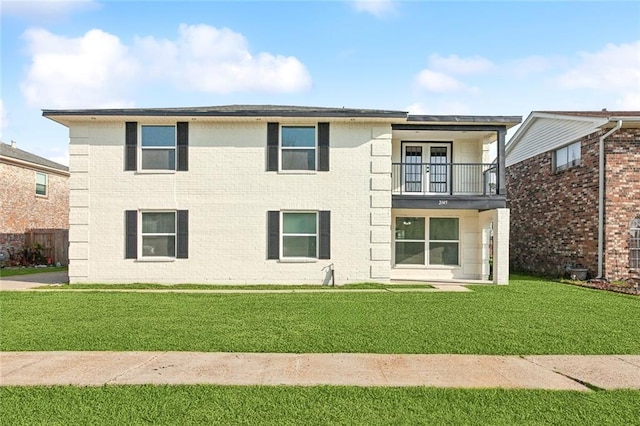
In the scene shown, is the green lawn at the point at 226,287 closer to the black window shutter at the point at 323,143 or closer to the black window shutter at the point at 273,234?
the black window shutter at the point at 273,234

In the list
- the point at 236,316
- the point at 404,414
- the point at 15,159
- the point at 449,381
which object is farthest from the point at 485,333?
the point at 15,159

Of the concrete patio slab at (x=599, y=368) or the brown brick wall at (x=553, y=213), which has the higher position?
the brown brick wall at (x=553, y=213)

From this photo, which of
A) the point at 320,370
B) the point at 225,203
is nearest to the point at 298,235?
the point at 225,203

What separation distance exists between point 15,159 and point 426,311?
21.1 metres

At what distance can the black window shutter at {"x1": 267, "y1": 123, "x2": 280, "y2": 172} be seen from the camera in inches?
515

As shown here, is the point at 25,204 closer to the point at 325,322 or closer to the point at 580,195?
the point at 325,322

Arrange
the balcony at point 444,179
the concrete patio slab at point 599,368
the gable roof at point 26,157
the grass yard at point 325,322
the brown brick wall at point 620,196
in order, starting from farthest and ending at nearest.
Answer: the gable roof at point 26,157 → the balcony at point 444,179 → the brown brick wall at point 620,196 → the grass yard at point 325,322 → the concrete patio slab at point 599,368

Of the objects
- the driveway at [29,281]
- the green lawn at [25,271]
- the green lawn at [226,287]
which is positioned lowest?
the green lawn at [25,271]

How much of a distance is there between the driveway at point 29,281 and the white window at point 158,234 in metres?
3.18

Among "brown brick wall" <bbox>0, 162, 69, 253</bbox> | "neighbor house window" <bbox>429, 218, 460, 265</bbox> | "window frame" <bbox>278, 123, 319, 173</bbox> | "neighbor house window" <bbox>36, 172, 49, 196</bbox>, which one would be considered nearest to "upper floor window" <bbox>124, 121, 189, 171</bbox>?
"window frame" <bbox>278, 123, 319, 173</bbox>

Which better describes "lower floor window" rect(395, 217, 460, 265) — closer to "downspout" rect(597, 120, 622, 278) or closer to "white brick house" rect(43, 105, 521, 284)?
"white brick house" rect(43, 105, 521, 284)

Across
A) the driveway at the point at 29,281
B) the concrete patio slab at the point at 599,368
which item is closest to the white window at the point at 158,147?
the driveway at the point at 29,281

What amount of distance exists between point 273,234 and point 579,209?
1094 cm

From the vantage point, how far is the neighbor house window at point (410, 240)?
15.1m
